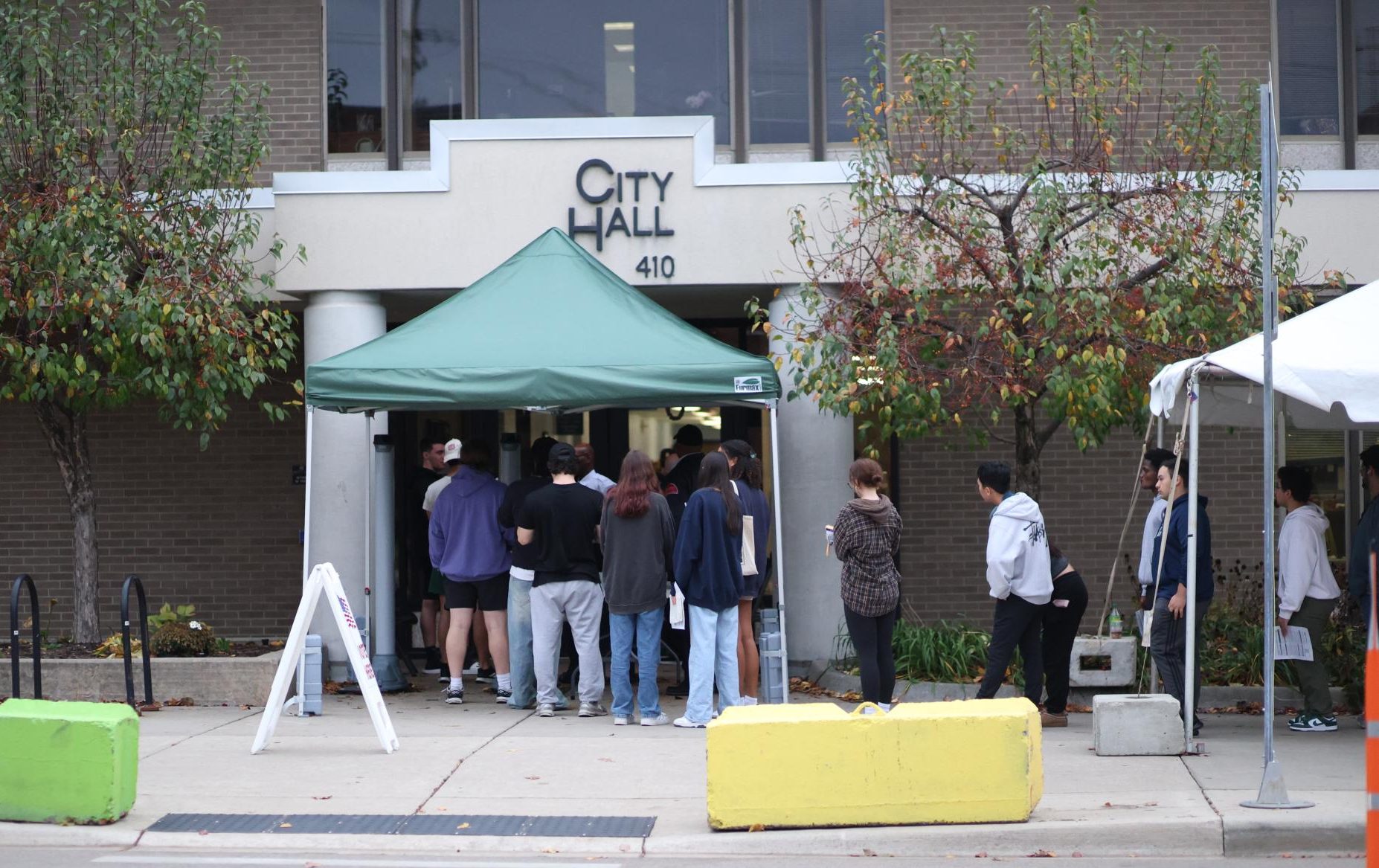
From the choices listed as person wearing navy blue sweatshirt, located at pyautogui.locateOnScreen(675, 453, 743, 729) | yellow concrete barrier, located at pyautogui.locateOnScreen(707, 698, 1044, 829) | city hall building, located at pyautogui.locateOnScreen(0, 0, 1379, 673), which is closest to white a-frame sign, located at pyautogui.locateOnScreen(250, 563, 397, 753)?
person wearing navy blue sweatshirt, located at pyautogui.locateOnScreen(675, 453, 743, 729)

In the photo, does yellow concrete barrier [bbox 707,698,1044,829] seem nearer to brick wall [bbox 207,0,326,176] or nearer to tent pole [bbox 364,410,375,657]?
tent pole [bbox 364,410,375,657]

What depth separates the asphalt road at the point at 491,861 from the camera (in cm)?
665

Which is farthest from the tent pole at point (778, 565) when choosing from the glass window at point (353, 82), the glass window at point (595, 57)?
the glass window at point (353, 82)

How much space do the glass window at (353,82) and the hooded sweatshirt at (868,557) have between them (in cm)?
613

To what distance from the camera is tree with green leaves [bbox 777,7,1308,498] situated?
33.9 ft

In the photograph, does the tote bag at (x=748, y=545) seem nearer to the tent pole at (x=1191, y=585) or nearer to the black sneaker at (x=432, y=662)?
the tent pole at (x=1191, y=585)

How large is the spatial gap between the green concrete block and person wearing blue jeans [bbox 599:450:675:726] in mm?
3524

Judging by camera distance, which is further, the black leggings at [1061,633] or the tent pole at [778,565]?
the tent pole at [778,565]

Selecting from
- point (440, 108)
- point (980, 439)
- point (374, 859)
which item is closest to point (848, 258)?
point (980, 439)

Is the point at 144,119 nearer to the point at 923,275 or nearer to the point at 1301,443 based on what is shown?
the point at 923,275

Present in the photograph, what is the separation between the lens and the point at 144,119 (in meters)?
11.5

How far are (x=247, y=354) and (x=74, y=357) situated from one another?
125 cm

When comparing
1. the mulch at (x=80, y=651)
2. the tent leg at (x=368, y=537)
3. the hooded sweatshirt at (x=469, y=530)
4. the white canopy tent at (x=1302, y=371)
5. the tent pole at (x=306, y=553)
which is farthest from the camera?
the tent leg at (x=368, y=537)

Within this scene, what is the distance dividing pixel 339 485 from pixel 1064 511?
21.2ft
